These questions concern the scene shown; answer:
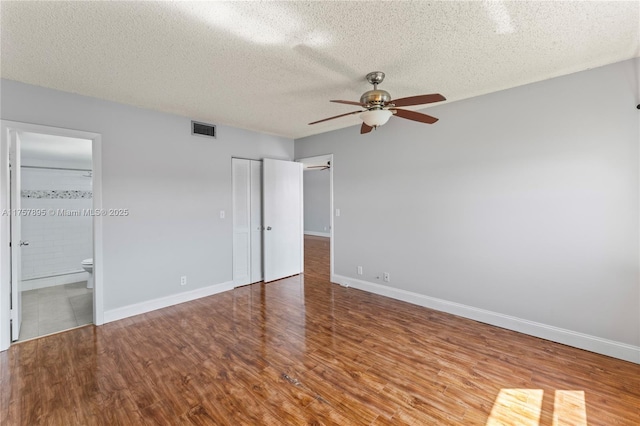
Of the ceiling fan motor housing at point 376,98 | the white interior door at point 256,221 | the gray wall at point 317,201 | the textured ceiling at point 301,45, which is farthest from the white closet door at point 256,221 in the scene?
the gray wall at point 317,201

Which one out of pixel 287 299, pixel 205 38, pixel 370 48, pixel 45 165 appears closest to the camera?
pixel 205 38

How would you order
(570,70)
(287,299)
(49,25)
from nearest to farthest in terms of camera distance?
(49,25), (570,70), (287,299)

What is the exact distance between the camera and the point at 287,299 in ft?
13.0

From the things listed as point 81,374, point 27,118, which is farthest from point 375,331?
point 27,118

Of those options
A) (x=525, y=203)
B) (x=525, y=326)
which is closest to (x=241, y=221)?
(x=525, y=203)

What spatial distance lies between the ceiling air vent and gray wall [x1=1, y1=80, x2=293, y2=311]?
0.23 feet

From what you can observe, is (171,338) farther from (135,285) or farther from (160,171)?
(160,171)

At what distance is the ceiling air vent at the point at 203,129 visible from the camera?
13.1 feet

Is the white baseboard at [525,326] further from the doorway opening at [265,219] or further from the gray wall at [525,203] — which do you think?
the doorway opening at [265,219]

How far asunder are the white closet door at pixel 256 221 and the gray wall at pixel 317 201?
16.8 ft

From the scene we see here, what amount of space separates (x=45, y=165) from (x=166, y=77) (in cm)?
403

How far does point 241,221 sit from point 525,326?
13.2ft

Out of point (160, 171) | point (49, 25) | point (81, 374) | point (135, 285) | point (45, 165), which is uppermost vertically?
point (49, 25)

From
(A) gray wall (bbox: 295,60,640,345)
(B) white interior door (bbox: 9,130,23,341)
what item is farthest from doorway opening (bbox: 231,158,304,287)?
(B) white interior door (bbox: 9,130,23,341)
